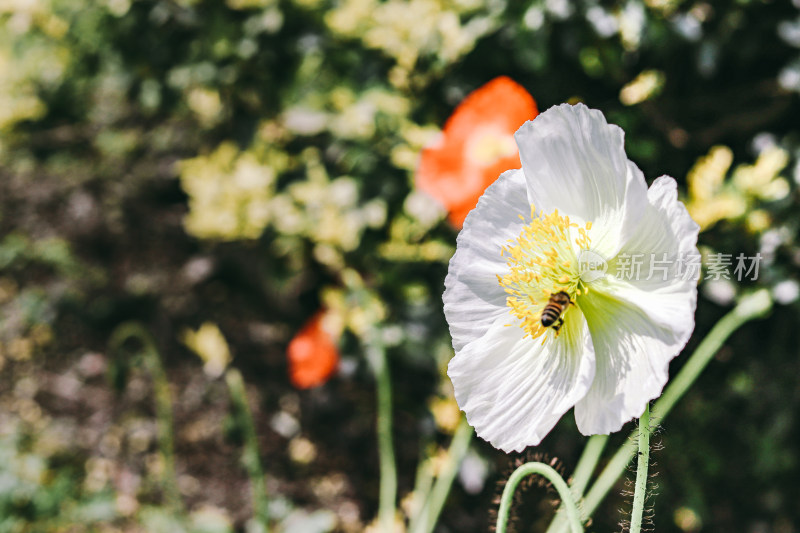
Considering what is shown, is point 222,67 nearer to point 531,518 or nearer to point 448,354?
point 448,354

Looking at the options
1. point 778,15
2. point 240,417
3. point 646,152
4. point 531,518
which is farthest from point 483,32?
point 240,417

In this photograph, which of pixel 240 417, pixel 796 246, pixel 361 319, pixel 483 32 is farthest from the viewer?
pixel 240 417

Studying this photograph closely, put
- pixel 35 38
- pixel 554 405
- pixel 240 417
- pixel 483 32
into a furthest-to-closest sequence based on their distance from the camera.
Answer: pixel 35 38, pixel 240 417, pixel 483 32, pixel 554 405

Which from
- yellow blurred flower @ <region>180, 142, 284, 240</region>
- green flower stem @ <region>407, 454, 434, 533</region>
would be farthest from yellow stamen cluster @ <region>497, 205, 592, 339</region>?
yellow blurred flower @ <region>180, 142, 284, 240</region>

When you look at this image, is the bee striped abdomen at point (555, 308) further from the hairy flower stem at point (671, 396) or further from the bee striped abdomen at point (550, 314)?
the hairy flower stem at point (671, 396)

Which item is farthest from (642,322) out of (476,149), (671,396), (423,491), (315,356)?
(315,356)

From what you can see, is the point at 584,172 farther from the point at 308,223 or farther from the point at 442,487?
the point at 308,223

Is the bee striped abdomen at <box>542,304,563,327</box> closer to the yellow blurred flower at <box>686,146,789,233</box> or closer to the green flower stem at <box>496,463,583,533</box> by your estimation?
the green flower stem at <box>496,463,583,533</box>
